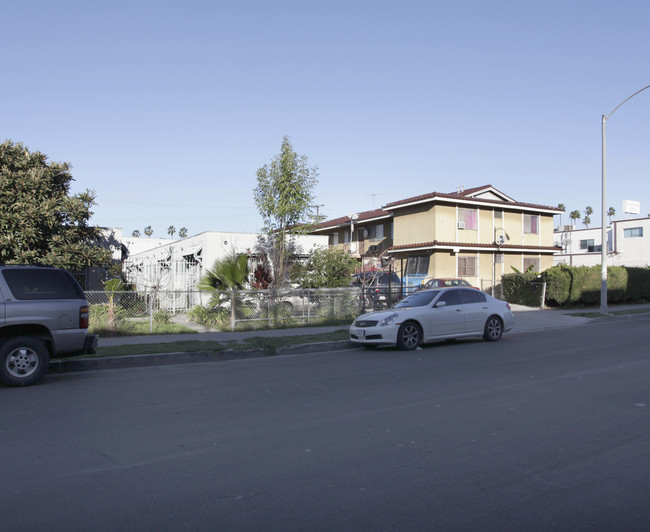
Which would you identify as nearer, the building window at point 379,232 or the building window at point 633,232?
the building window at point 379,232

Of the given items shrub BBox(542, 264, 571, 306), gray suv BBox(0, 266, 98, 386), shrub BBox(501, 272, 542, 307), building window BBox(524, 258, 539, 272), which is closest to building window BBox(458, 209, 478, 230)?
building window BBox(524, 258, 539, 272)

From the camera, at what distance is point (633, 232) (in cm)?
5169

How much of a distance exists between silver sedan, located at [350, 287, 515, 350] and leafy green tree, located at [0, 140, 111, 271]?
11512 mm

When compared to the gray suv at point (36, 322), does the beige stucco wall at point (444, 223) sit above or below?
above

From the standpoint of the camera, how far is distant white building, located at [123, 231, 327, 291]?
22.8 meters

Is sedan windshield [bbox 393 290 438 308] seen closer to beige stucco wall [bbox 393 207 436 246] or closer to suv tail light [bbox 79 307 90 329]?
suv tail light [bbox 79 307 90 329]

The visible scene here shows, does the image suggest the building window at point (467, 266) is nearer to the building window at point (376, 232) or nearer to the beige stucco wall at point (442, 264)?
the beige stucco wall at point (442, 264)

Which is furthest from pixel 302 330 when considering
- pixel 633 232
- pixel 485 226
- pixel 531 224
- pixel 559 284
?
pixel 633 232

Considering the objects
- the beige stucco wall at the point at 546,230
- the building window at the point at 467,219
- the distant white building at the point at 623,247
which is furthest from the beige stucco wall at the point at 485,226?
the distant white building at the point at 623,247

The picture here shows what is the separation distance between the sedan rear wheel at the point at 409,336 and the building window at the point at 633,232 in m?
46.5

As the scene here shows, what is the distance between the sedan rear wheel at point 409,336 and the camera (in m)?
13.1

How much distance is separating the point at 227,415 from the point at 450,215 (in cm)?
2746

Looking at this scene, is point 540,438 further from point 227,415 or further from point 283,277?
point 283,277

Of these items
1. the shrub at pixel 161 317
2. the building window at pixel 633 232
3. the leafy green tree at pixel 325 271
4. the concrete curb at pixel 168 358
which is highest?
the building window at pixel 633 232
